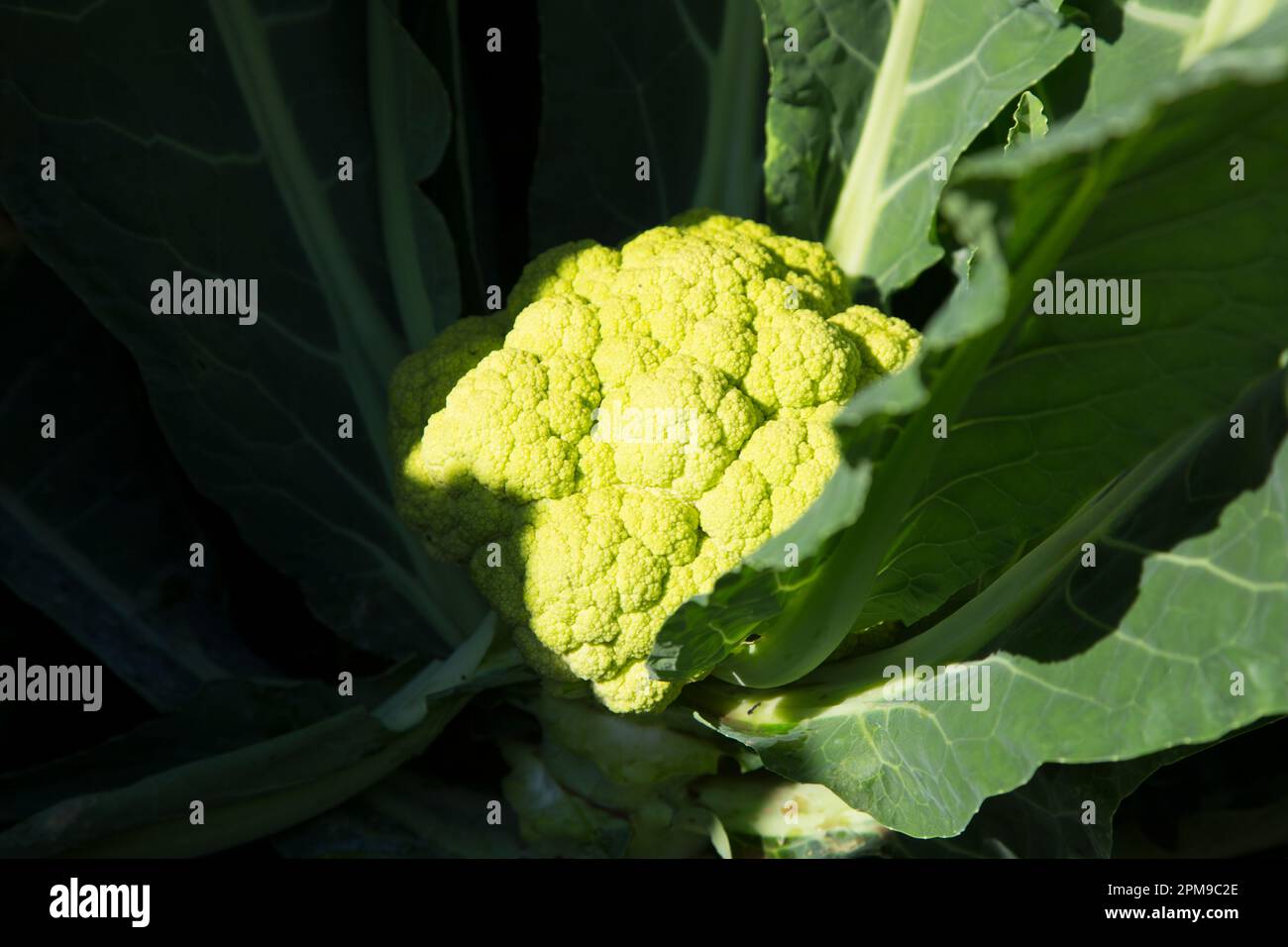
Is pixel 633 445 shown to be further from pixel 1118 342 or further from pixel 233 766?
pixel 233 766

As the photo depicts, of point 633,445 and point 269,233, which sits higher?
point 269,233

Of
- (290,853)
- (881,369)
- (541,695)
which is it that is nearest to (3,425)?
(290,853)
